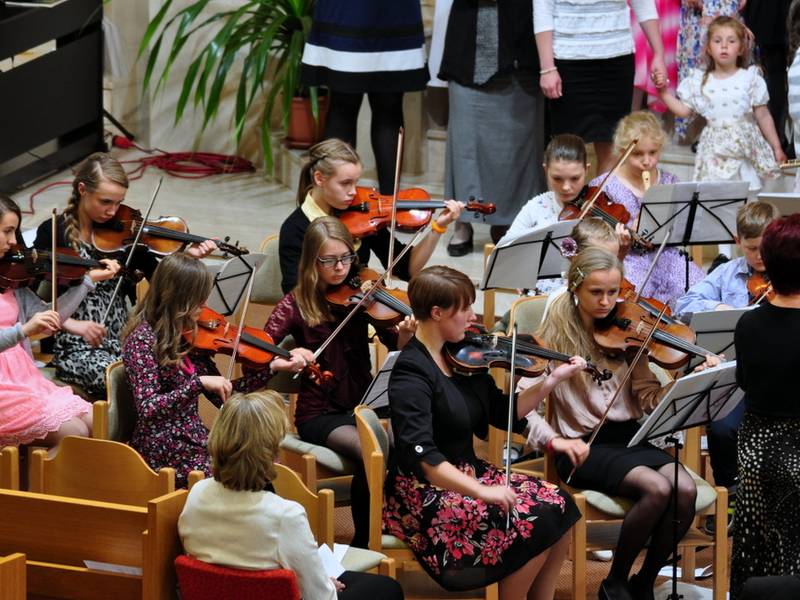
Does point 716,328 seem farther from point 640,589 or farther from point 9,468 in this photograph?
point 9,468

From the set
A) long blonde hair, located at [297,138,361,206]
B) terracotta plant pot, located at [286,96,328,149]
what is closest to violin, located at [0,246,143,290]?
long blonde hair, located at [297,138,361,206]

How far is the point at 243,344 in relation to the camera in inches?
142

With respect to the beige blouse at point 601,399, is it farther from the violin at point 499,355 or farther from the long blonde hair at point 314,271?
the long blonde hair at point 314,271

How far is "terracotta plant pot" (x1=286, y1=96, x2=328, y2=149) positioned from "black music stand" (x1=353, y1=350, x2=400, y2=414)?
345 centimetres

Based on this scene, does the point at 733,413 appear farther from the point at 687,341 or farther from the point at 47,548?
the point at 47,548

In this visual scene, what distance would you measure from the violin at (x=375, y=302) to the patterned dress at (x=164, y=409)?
1.58 feet

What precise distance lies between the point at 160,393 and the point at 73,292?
0.63 meters

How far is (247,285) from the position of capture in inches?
161

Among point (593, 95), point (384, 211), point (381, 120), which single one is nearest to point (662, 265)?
point (384, 211)

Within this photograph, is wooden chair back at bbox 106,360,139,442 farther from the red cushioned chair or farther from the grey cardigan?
the red cushioned chair

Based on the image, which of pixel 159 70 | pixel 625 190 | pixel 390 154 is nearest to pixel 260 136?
Result: pixel 159 70

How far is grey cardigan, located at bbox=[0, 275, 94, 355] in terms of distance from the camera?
3.50 meters

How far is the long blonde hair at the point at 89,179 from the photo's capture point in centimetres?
398

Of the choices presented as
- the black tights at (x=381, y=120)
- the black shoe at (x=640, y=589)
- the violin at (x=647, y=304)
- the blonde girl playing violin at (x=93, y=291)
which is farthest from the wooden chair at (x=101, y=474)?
the black tights at (x=381, y=120)
